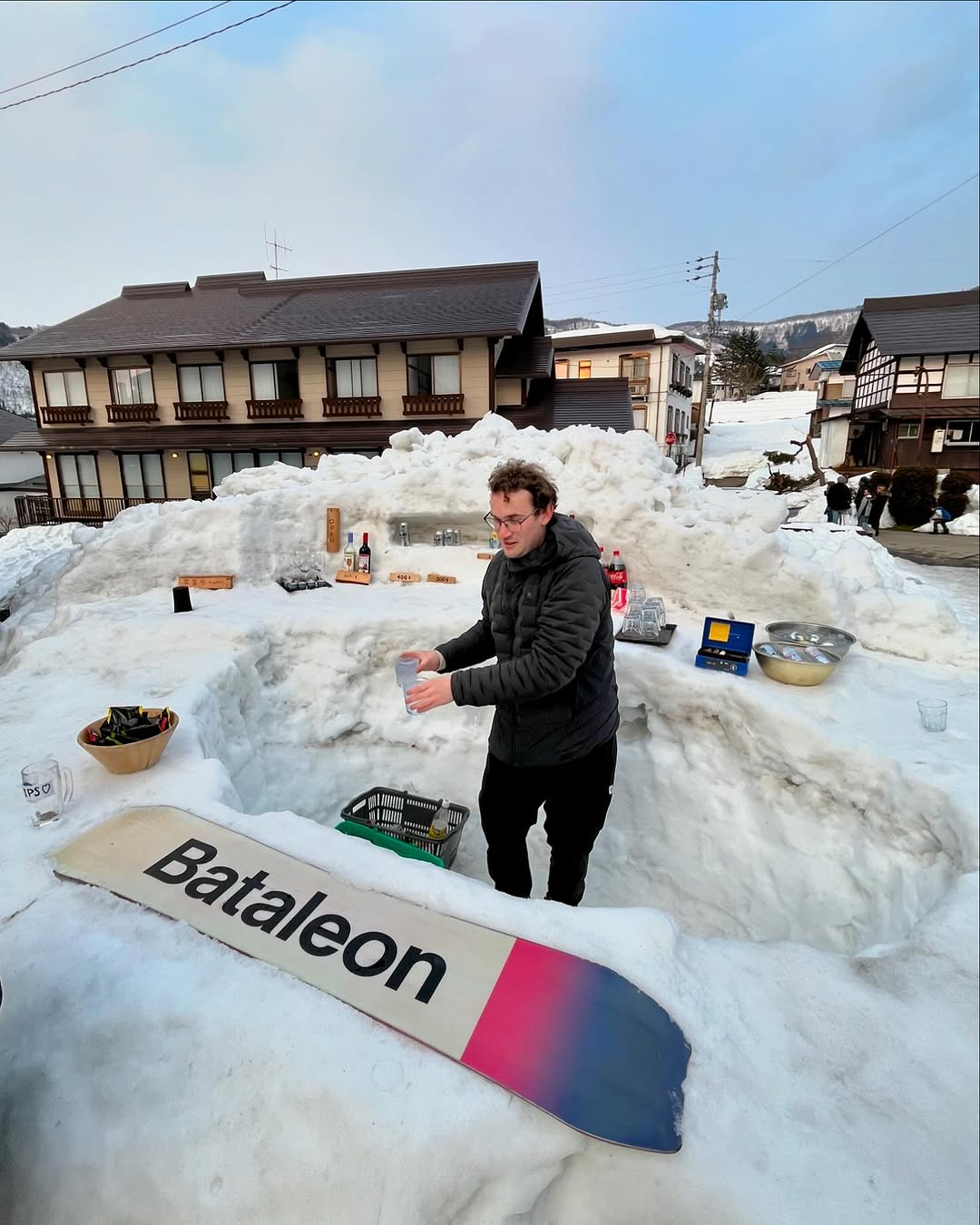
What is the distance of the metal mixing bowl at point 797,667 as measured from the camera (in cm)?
438

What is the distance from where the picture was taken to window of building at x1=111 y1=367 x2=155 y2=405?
18938mm

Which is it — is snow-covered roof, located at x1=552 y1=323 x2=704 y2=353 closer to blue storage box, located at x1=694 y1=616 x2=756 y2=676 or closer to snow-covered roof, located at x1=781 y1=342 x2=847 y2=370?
blue storage box, located at x1=694 y1=616 x2=756 y2=676

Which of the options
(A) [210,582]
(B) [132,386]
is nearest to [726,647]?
(A) [210,582]

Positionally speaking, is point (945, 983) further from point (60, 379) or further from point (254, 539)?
point (60, 379)

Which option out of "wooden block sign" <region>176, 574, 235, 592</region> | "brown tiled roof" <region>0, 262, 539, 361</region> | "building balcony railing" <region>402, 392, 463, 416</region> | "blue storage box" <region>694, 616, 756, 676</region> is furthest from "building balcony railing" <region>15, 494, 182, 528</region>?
"blue storage box" <region>694, 616, 756, 676</region>

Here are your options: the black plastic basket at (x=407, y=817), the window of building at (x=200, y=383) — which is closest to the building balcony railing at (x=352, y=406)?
the window of building at (x=200, y=383)

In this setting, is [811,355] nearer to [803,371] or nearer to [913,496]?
[803,371]

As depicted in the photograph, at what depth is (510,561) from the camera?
2.77 m

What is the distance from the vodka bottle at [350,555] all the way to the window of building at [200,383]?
14208 millimetres

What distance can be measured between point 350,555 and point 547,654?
5280mm

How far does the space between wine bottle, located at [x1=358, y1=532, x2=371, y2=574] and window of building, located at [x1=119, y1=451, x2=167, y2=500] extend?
15.2 m

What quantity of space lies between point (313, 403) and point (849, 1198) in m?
19.4

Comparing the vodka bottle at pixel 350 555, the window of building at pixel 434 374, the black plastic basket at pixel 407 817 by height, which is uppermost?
the window of building at pixel 434 374

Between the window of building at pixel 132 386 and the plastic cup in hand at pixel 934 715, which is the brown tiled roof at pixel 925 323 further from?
the window of building at pixel 132 386
